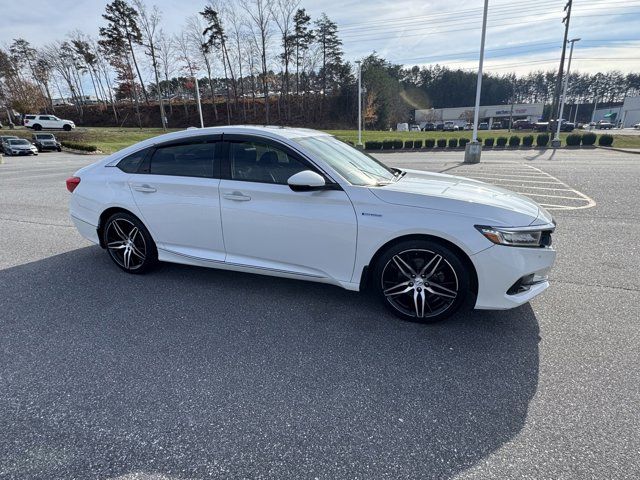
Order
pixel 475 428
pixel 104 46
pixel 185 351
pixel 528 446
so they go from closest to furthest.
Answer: pixel 528 446 → pixel 475 428 → pixel 185 351 → pixel 104 46

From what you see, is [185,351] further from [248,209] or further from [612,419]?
[612,419]

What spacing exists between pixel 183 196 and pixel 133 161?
3.02 feet

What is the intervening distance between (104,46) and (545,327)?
63459mm

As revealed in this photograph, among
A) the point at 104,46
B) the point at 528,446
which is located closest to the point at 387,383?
the point at 528,446

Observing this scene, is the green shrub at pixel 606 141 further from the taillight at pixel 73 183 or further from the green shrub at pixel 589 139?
the taillight at pixel 73 183

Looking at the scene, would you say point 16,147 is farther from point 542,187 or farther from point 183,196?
point 542,187

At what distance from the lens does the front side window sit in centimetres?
329

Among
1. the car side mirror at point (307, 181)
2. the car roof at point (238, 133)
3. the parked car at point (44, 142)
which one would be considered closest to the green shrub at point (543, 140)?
the car roof at point (238, 133)

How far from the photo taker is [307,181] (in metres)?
2.93

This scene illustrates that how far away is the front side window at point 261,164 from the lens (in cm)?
329

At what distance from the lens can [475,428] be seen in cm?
204

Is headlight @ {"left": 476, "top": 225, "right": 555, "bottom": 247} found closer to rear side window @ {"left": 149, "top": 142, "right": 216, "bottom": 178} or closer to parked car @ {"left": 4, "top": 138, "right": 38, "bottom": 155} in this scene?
rear side window @ {"left": 149, "top": 142, "right": 216, "bottom": 178}

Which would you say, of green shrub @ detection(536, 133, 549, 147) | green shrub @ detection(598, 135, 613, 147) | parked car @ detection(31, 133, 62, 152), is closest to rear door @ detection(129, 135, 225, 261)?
green shrub @ detection(536, 133, 549, 147)

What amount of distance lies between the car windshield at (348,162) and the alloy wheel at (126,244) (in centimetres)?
216
